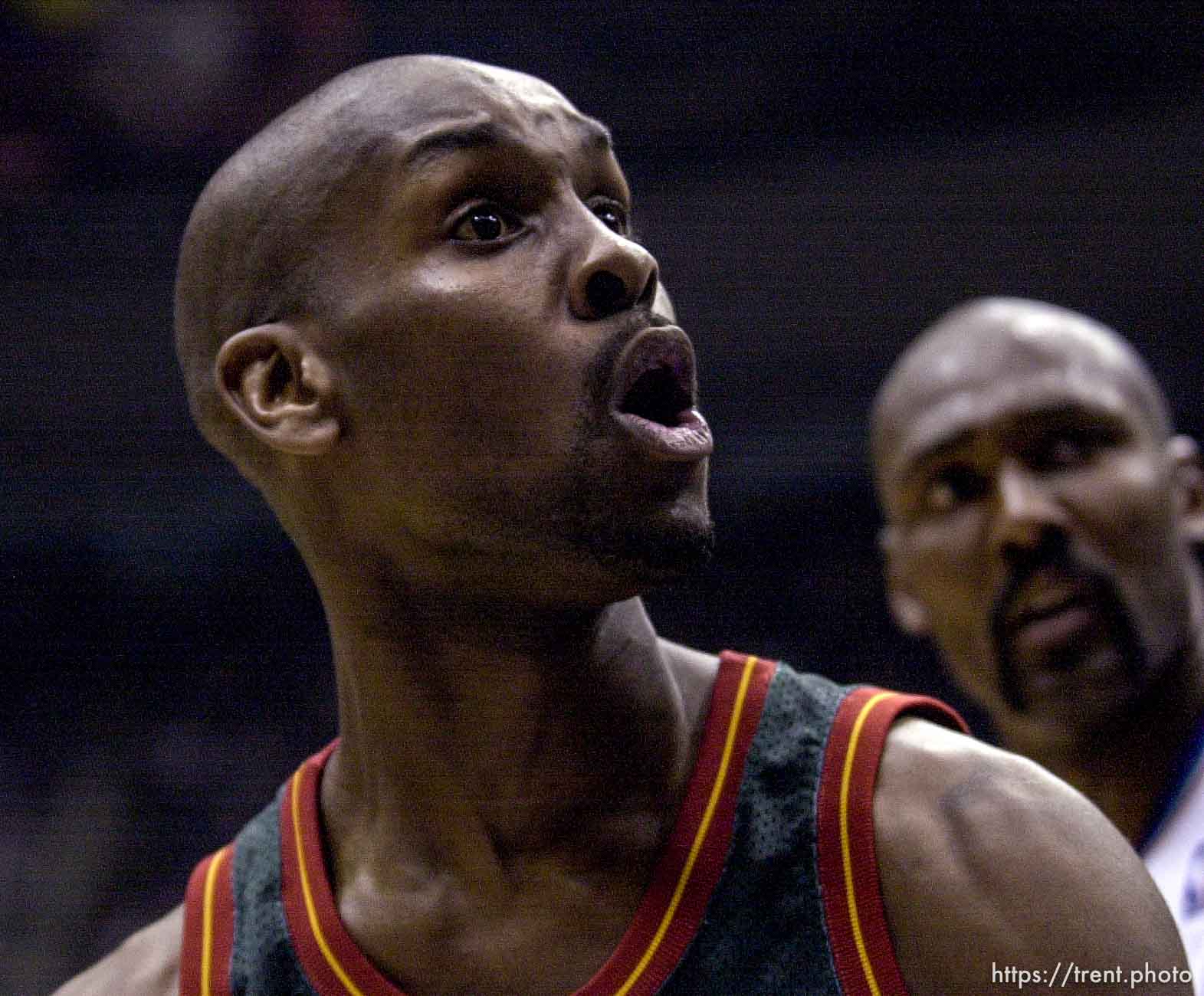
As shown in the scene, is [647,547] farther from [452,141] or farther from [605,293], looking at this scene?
[452,141]

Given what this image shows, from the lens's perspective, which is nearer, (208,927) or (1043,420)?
(208,927)

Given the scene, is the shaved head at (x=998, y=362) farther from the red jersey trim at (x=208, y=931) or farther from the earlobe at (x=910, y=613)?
the red jersey trim at (x=208, y=931)

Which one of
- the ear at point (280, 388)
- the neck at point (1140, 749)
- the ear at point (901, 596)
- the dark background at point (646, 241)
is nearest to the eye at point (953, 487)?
the ear at point (901, 596)

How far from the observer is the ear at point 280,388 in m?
1.12

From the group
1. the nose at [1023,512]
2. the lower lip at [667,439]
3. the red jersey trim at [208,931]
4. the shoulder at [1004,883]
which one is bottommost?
the red jersey trim at [208,931]

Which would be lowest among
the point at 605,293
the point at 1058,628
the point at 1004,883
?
the point at 1058,628

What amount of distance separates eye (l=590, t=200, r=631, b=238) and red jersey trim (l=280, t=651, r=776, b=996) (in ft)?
1.04

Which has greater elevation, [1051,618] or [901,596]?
[1051,618]

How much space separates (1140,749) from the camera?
6.65 feet

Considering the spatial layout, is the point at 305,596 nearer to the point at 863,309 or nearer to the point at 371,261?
the point at 863,309

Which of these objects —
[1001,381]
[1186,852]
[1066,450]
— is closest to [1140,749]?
[1186,852]

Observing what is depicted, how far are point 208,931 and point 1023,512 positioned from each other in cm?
113

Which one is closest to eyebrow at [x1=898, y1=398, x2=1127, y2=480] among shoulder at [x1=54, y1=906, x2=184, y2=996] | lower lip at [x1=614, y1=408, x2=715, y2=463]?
lower lip at [x1=614, y1=408, x2=715, y2=463]

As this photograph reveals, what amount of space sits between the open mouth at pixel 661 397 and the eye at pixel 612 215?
119mm
